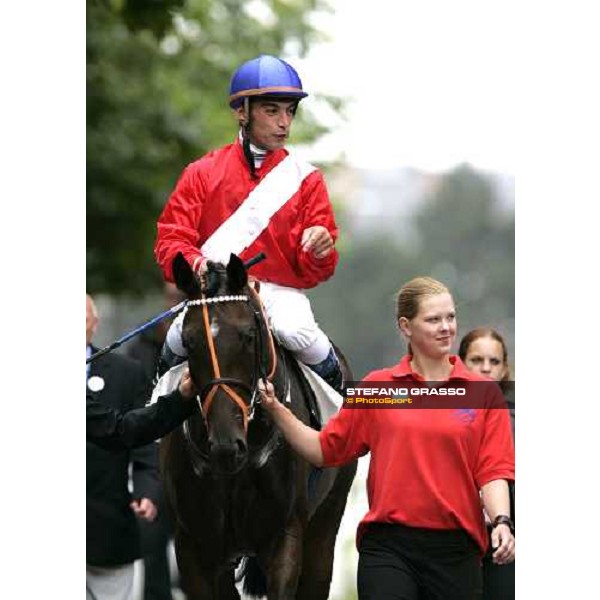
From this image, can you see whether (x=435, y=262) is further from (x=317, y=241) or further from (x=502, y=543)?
(x=502, y=543)

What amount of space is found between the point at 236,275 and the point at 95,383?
69.7 inches

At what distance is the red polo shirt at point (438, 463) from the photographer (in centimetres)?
670

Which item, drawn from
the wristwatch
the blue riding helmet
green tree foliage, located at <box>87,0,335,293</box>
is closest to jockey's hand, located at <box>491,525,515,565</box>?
the wristwatch

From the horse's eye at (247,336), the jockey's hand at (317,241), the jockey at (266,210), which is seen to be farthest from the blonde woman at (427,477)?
the jockey at (266,210)

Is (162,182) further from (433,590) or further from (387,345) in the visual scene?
(433,590)

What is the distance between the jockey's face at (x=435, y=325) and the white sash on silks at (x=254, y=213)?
108 cm

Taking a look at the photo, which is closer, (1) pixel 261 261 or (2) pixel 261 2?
(1) pixel 261 261

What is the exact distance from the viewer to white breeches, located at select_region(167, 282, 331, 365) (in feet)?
24.9

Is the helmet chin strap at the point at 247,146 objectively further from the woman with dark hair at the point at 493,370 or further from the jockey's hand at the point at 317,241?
the woman with dark hair at the point at 493,370
